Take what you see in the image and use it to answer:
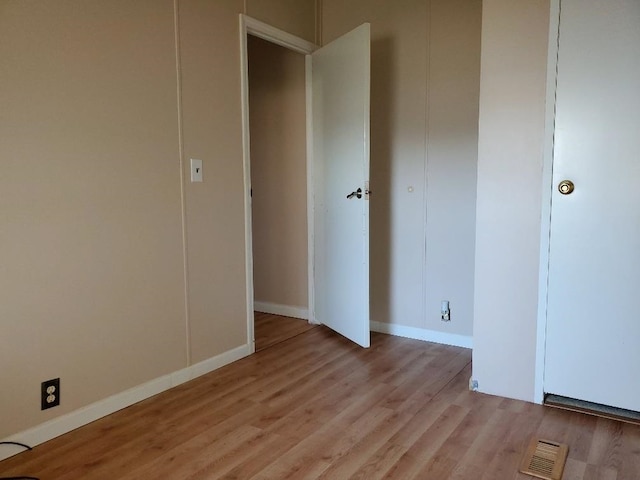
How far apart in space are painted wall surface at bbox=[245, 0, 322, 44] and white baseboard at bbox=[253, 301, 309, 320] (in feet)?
6.77

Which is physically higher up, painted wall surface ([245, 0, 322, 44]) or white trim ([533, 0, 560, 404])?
painted wall surface ([245, 0, 322, 44])

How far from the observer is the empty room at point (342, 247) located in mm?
1998

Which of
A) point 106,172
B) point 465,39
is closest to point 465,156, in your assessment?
point 465,39

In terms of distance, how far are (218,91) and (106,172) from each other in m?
0.89

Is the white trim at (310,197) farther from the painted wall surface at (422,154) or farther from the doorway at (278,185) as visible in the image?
the painted wall surface at (422,154)

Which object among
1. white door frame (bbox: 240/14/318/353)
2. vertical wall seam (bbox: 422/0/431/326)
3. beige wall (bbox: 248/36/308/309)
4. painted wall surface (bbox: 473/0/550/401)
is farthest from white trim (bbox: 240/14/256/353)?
painted wall surface (bbox: 473/0/550/401)

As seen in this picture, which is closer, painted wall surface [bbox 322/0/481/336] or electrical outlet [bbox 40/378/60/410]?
electrical outlet [bbox 40/378/60/410]

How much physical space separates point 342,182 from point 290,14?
120cm

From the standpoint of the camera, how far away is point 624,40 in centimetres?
214

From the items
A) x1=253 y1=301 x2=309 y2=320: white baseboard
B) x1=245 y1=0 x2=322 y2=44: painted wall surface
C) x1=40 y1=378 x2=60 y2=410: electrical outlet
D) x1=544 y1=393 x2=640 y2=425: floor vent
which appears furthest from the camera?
x1=253 y1=301 x2=309 y2=320: white baseboard

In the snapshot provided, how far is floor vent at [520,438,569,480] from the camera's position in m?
1.82

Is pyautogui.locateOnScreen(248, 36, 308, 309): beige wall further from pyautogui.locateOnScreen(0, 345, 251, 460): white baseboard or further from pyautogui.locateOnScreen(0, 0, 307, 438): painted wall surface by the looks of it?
pyautogui.locateOnScreen(0, 345, 251, 460): white baseboard

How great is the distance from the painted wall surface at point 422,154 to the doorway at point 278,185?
0.59 metres

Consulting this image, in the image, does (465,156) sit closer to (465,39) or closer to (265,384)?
(465,39)
